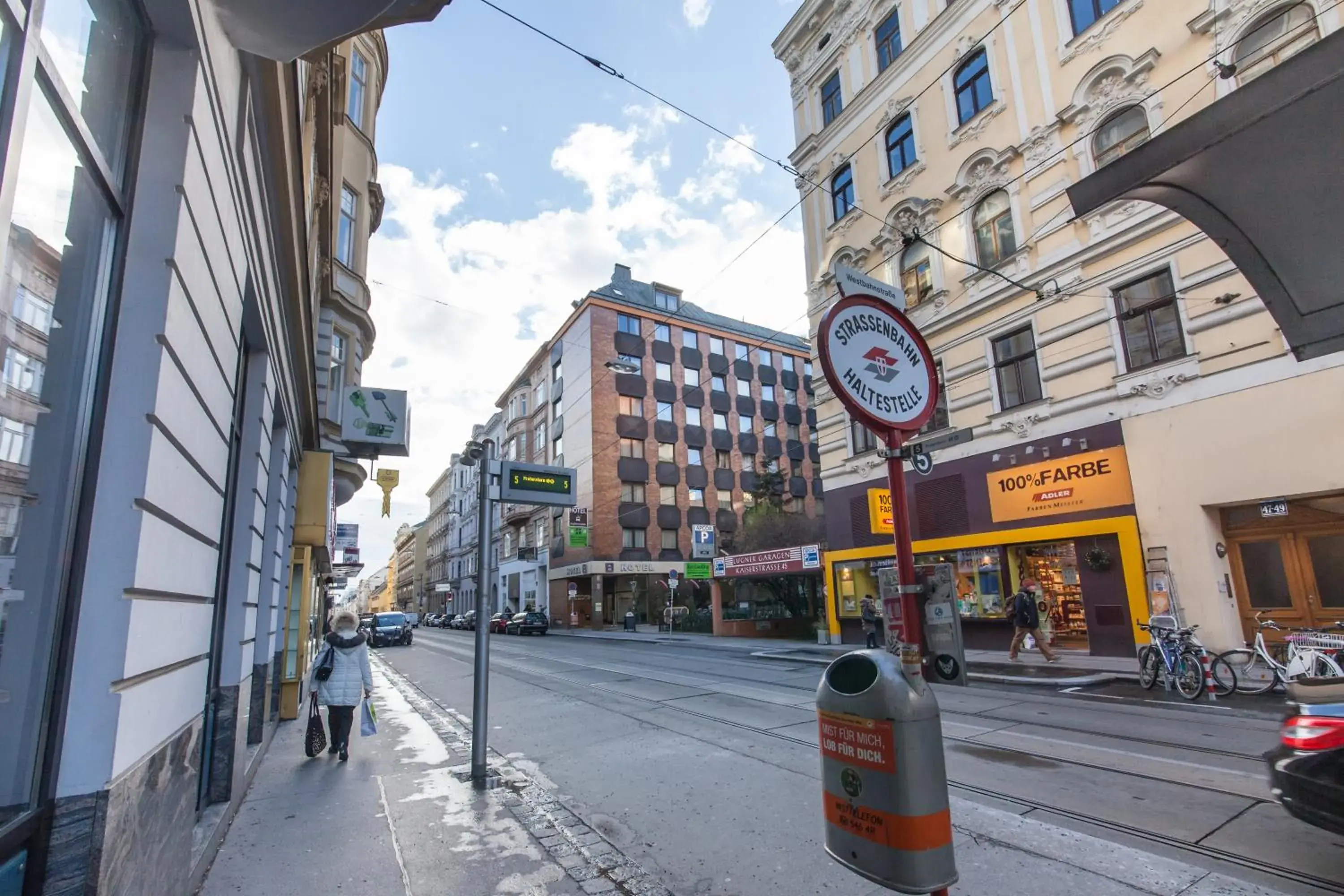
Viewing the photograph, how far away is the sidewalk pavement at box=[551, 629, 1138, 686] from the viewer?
11648 mm

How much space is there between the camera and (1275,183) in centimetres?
389

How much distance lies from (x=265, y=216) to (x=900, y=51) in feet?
68.4

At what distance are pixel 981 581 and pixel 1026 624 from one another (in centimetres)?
305

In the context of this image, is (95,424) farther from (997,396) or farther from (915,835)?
(997,396)

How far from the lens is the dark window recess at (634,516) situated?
4178 centimetres

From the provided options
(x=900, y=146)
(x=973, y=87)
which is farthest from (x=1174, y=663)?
→ (x=900, y=146)

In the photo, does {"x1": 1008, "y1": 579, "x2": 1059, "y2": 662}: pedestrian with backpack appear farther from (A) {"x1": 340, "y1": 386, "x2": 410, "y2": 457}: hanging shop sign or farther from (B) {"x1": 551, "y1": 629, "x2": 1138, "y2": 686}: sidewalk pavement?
(A) {"x1": 340, "y1": 386, "x2": 410, "y2": 457}: hanging shop sign

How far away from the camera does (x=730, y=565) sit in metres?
27.2

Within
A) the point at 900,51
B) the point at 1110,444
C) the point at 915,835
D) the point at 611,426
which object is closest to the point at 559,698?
the point at 915,835

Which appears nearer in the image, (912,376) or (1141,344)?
(912,376)

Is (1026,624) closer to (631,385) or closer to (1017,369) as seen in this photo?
(1017,369)

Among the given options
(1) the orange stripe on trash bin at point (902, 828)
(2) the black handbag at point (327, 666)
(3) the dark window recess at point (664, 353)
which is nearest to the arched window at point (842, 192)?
(2) the black handbag at point (327, 666)

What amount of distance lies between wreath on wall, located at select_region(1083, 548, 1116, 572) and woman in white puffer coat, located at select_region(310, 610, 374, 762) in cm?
1397

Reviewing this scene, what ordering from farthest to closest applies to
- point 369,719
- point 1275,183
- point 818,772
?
1. point 369,719
2. point 818,772
3. point 1275,183
